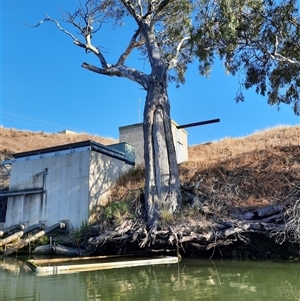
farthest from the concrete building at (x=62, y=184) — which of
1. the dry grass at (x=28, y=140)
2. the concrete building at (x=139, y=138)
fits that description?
the dry grass at (x=28, y=140)

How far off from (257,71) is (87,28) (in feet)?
21.7

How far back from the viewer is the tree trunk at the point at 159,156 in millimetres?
9359

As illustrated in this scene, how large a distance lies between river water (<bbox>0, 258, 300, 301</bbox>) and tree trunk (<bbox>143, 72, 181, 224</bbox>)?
9.23 ft

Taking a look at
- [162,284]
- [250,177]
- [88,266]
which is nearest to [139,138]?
[250,177]

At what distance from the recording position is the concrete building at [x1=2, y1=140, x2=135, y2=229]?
36.7 feet

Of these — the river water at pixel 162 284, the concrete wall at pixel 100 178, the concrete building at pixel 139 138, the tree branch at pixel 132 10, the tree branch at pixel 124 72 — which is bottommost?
the river water at pixel 162 284

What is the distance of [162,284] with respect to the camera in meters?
4.90

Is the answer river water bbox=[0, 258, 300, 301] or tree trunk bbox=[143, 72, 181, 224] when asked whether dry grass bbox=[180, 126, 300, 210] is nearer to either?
tree trunk bbox=[143, 72, 181, 224]

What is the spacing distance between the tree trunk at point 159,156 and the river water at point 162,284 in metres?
2.81

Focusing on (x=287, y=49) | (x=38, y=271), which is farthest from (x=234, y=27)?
(x=38, y=271)

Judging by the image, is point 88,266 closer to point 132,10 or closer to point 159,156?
point 159,156

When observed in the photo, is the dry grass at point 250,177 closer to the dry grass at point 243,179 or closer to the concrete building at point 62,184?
the dry grass at point 243,179

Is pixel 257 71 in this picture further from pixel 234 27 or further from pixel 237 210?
pixel 237 210

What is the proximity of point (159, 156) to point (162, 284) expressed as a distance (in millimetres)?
5261
